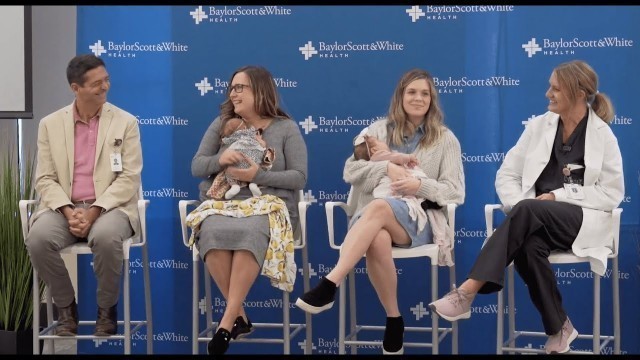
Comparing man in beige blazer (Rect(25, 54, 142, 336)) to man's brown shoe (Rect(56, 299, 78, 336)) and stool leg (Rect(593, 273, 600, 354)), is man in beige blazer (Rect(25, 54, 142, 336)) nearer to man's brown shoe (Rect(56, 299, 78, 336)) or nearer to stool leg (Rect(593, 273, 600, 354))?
man's brown shoe (Rect(56, 299, 78, 336))

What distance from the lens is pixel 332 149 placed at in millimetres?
5305

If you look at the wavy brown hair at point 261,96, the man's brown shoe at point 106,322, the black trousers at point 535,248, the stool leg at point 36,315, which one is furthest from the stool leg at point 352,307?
the stool leg at point 36,315

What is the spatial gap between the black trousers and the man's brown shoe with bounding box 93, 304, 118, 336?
67.9 inches

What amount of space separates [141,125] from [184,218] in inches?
36.5

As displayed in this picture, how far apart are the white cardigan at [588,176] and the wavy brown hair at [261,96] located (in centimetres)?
118

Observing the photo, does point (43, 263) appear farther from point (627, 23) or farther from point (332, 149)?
point (627, 23)

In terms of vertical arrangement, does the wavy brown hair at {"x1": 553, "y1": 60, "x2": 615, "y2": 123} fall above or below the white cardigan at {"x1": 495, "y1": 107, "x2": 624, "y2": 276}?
above

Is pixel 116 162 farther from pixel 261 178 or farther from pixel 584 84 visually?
pixel 584 84

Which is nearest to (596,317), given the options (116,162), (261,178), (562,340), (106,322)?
(562,340)

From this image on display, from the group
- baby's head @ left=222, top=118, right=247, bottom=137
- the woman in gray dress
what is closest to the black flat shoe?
the woman in gray dress

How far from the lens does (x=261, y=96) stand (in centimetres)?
487

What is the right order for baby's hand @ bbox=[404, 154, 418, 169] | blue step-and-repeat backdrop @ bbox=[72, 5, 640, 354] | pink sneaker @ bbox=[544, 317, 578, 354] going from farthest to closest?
blue step-and-repeat backdrop @ bbox=[72, 5, 640, 354] < baby's hand @ bbox=[404, 154, 418, 169] < pink sneaker @ bbox=[544, 317, 578, 354]

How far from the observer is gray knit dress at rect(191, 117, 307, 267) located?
4500 mm

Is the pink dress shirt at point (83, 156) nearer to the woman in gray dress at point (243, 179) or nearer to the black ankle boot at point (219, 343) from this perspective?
the woman in gray dress at point (243, 179)
